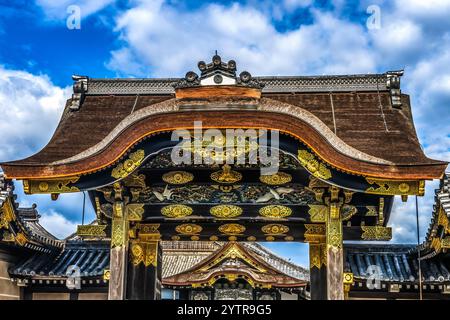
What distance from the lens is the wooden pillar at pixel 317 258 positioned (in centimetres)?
1195

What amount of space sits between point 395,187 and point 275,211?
106 inches

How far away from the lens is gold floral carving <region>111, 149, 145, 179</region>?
9.97 m

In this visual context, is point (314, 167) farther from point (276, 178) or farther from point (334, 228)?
point (334, 228)

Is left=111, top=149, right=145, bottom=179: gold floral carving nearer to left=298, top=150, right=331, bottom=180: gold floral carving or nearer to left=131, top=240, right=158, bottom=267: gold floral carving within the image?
left=131, top=240, right=158, bottom=267: gold floral carving

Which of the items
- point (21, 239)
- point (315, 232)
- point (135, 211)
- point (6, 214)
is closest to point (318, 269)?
point (315, 232)

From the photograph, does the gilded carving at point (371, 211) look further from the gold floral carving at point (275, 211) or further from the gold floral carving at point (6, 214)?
the gold floral carving at point (6, 214)

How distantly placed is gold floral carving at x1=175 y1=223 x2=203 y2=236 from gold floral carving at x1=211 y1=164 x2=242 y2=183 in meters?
1.58

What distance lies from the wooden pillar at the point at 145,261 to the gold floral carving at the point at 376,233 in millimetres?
4249

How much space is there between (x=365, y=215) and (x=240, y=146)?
11.7ft

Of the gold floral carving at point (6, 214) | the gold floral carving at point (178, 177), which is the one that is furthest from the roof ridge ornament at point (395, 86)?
the gold floral carving at point (6, 214)

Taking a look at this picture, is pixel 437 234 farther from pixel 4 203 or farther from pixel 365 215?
pixel 4 203

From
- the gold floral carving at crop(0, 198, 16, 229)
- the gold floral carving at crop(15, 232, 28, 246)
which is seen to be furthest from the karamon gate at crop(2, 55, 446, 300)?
the gold floral carving at crop(15, 232, 28, 246)
